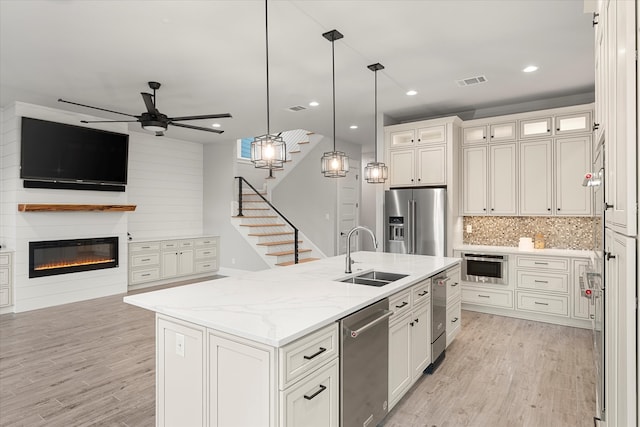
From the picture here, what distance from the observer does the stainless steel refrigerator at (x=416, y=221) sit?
198 inches

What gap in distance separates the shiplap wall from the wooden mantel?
0.52 feet

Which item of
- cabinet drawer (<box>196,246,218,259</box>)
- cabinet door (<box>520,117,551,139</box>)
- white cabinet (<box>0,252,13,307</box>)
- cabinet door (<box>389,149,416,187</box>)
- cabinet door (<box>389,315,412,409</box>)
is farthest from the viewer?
cabinet drawer (<box>196,246,218,259</box>)

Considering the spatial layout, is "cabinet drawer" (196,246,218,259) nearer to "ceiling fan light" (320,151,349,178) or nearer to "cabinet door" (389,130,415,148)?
"cabinet door" (389,130,415,148)

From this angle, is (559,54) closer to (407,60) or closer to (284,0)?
(407,60)

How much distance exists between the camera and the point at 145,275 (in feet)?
21.7

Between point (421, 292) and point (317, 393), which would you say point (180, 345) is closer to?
point (317, 393)

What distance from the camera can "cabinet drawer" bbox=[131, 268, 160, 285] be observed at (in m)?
6.48

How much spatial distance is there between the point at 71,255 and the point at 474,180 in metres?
6.18

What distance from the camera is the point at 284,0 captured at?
8.66 feet

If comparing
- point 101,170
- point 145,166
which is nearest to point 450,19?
point 101,170

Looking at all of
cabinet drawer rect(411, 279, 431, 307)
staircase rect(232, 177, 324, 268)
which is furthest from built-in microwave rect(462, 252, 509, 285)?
staircase rect(232, 177, 324, 268)

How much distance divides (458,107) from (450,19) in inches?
107

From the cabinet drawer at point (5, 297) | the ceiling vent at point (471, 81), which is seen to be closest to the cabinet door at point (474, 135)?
the ceiling vent at point (471, 81)

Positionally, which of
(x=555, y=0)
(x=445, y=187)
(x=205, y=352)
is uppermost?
(x=555, y=0)
